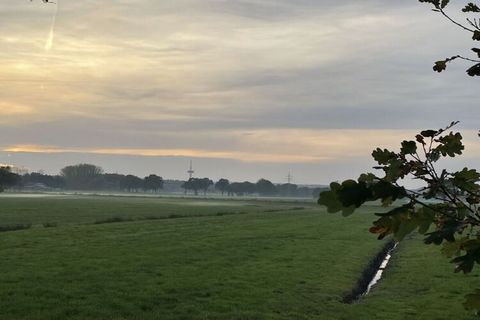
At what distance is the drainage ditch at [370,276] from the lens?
905 inches

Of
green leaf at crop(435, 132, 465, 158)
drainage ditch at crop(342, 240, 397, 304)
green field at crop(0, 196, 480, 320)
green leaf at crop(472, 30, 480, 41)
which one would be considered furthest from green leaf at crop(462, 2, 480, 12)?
drainage ditch at crop(342, 240, 397, 304)

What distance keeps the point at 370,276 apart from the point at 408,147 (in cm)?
2752

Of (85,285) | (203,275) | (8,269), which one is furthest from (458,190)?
(8,269)

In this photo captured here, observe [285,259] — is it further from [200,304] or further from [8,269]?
[8,269]

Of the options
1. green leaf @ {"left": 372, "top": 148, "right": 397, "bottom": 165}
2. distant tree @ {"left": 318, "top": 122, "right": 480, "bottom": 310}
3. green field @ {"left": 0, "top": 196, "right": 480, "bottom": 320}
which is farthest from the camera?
green field @ {"left": 0, "top": 196, "right": 480, "bottom": 320}

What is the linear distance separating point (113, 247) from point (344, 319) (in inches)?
806

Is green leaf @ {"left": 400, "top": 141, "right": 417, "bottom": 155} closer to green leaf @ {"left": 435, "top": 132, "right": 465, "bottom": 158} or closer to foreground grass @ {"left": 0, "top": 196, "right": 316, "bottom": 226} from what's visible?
green leaf @ {"left": 435, "top": 132, "right": 465, "bottom": 158}

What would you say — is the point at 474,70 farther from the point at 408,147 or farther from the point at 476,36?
the point at 408,147

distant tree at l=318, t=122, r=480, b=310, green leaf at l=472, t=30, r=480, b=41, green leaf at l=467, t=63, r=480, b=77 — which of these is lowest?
distant tree at l=318, t=122, r=480, b=310

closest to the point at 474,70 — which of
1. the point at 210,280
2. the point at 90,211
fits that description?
the point at 210,280

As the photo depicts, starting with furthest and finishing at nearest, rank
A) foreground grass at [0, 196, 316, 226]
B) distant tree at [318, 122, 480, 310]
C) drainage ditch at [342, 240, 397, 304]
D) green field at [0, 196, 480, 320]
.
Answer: foreground grass at [0, 196, 316, 226] → drainage ditch at [342, 240, 397, 304] → green field at [0, 196, 480, 320] → distant tree at [318, 122, 480, 310]

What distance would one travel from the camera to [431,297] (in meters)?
22.1

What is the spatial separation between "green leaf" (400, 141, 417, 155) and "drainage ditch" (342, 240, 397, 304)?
19654mm

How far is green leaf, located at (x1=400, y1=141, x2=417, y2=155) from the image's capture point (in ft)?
10.9
